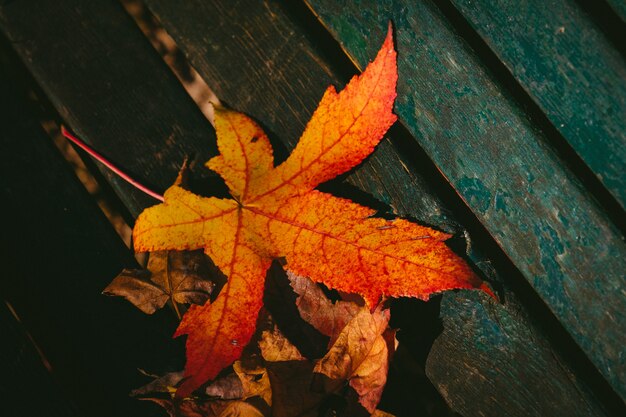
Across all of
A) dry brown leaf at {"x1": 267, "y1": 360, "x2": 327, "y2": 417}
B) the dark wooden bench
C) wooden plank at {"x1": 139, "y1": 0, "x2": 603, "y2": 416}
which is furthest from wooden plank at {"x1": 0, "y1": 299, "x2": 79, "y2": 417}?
wooden plank at {"x1": 139, "y1": 0, "x2": 603, "y2": 416}

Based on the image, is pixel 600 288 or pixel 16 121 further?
pixel 16 121

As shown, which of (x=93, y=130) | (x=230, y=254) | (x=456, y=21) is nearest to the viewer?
(x=230, y=254)

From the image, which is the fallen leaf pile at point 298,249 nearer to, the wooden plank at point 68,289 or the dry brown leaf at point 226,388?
the dry brown leaf at point 226,388

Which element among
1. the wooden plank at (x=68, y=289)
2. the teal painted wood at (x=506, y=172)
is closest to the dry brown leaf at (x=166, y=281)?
the wooden plank at (x=68, y=289)

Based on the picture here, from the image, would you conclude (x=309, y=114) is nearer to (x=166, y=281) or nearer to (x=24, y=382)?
(x=166, y=281)

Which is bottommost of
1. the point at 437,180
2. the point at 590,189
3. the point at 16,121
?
the point at 590,189

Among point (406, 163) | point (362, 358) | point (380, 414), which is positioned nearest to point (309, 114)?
point (406, 163)

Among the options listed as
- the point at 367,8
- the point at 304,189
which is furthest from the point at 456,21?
the point at 304,189

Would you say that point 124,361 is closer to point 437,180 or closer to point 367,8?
point 437,180
